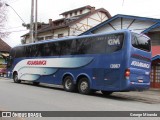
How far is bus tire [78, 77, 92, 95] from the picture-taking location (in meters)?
17.9

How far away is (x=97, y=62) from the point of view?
56.9ft

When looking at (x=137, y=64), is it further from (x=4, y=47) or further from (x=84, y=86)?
(x=4, y=47)

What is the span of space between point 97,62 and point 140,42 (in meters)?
2.49

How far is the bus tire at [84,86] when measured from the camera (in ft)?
58.7

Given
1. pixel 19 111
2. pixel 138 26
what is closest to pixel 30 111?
pixel 19 111

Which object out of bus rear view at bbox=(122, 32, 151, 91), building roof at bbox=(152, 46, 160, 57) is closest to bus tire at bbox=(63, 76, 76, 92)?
bus rear view at bbox=(122, 32, 151, 91)

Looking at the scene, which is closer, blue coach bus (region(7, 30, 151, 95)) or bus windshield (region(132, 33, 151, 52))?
blue coach bus (region(7, 30, 151, 95))

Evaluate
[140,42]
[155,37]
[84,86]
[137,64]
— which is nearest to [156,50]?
[155,37]

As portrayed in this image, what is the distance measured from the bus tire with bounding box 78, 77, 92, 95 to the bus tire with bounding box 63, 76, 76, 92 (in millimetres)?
622

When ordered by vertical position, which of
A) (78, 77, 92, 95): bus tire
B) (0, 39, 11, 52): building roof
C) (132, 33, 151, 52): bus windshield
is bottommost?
(78, 77, 92, 95): bus tire

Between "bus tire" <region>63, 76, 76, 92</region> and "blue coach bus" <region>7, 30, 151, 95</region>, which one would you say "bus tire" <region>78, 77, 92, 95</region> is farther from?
"bus tire" <region>63, 76, 76, 92</region>

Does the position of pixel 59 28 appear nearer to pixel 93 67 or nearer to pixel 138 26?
pixel 138 26

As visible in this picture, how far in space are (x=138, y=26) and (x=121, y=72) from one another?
481 inches

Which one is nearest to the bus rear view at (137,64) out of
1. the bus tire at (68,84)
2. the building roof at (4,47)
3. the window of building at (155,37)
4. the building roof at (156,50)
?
the bus tire at (68,84)
